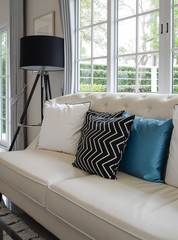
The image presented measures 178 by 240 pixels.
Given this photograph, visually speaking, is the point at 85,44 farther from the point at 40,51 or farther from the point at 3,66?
the point at 3,66

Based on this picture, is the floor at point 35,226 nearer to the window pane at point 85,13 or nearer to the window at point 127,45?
the window at point 127,45

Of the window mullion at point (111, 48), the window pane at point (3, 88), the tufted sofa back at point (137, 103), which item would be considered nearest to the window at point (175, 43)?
the tufted sofa back at point (137, 103)

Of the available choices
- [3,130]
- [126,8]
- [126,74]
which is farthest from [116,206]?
[3,130]

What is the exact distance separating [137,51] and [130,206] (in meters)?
1.87

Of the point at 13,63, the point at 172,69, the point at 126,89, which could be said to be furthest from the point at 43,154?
the point at 13,63

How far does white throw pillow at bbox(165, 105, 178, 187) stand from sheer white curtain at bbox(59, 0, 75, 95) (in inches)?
72.0

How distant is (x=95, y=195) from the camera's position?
1.44 metres

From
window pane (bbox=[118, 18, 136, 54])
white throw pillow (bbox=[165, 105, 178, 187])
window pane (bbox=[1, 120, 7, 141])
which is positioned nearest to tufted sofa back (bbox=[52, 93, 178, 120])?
white throw pillow (bbox=[165, 105, 178, 187])

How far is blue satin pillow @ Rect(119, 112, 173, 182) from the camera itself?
1658 mm

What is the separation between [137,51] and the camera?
2.80 m

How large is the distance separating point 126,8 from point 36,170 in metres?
1.93

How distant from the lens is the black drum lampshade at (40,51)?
2965mm

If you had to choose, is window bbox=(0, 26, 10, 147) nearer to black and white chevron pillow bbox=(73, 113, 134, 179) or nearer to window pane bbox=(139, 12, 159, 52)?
window pane bbox=(139, 12, 159, 52)

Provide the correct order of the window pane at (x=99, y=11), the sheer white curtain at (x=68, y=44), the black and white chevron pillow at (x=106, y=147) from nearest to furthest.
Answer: the black and white chevron pillow at (x=106, y=147)
the window pane at (x=99, y=11)
the sheer white curtain at (x=68, y=44)
